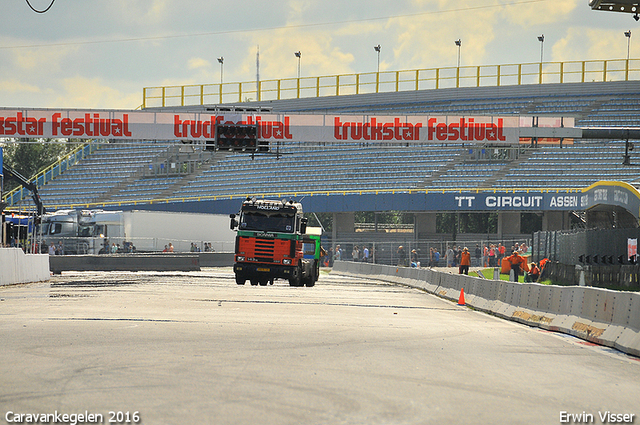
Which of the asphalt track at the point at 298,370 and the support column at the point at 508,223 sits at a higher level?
the support column at the point at 508,223

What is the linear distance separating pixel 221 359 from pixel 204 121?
26521 mm

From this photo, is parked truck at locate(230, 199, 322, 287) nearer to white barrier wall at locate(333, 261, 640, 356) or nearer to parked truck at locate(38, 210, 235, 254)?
white barrier wall at locate(333, 261, 640, 356)

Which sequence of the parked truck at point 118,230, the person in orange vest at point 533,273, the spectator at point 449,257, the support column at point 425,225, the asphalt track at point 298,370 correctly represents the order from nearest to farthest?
the asphalt track at point 298,370, the person in orange vest at point 533,273, the parked truck at point 118,230, the spectator at point 449,257, the support column at point 425,225

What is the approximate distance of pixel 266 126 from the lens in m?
35.0

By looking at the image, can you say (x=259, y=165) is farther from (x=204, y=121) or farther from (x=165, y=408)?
(x=165, y=408)

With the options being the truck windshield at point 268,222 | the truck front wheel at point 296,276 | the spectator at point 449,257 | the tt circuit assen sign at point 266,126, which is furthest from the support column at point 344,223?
the truck windshield at point 268,222

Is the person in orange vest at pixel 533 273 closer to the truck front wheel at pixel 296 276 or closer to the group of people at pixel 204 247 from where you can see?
the truck front wheel at pixel 296 276

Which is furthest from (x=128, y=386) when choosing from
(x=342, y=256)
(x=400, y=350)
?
(x=342, y=256)

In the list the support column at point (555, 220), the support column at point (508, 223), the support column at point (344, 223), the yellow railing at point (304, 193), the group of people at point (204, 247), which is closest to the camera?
the yellow railing at point (304, 193)

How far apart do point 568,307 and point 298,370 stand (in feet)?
24.3

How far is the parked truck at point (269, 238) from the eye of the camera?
90.0 ft

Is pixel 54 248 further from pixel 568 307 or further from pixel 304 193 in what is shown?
pixel 568 307

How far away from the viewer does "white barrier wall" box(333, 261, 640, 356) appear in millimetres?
11781

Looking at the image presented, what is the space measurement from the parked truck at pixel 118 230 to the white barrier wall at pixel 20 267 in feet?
Result: 56.6
